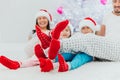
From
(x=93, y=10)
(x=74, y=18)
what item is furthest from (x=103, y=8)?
(x=74, y=18)

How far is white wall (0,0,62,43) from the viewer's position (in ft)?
9.91

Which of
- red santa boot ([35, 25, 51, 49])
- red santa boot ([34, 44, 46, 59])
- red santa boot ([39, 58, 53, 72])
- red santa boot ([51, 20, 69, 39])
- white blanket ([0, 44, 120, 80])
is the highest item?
red santa boot ([51, 20, 69, 39])

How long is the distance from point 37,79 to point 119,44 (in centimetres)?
56

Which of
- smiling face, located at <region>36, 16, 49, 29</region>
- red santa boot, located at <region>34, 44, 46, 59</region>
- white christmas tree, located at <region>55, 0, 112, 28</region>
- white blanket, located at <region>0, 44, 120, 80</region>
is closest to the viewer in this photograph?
white blanket, located at <region>0, 44, 120, 80</region>

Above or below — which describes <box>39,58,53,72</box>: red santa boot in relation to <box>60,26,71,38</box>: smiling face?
below

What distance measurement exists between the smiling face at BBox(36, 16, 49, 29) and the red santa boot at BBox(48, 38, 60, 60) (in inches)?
27.8

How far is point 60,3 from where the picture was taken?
293cm

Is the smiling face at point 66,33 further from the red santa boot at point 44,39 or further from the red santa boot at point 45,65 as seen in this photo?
the red santa boot at point 45,65

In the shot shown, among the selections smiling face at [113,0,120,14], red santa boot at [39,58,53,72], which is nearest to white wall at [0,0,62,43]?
smiling face at [113,0,120,14]

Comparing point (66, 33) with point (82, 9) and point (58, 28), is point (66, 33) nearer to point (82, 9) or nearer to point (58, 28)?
point (58, 28)

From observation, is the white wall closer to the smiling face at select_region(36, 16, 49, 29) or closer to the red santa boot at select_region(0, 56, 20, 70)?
the smiling face at select_region(36, 16, 49, 29)

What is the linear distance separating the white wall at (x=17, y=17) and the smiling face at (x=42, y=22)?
2.46ft

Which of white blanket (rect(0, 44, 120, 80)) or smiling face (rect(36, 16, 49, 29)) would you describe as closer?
white blanket (rect(0, 44, 120, 80))

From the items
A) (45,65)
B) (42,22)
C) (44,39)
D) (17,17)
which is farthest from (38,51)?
(17,17)
